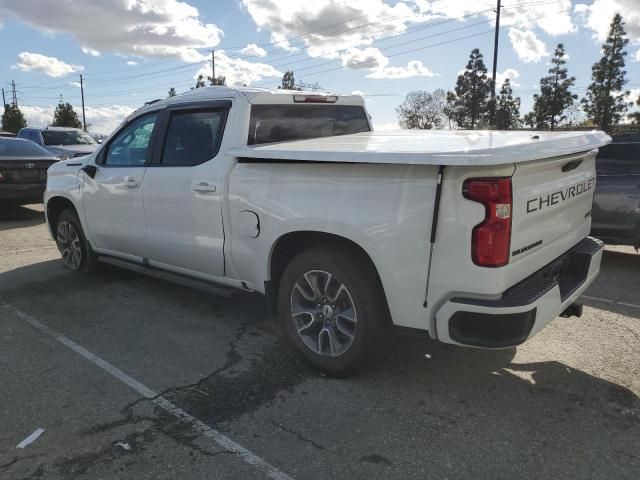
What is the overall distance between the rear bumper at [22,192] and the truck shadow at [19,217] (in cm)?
42

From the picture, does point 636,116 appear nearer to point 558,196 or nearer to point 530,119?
point 530,119

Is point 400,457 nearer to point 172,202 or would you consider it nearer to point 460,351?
point 460,351

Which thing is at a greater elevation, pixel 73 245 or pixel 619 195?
pixel 619 195

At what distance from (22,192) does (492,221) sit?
970 centimetres

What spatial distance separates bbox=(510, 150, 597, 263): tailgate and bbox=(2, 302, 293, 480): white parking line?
167 cm

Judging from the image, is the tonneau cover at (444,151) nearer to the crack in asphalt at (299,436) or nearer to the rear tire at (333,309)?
the rear tire at (333,309)

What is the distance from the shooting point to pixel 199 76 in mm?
64000

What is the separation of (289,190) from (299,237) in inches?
13.0

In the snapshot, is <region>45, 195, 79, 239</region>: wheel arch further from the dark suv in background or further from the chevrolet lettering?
the dark suv in background

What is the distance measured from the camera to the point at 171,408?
3152 mm

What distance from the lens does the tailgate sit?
2832 mm

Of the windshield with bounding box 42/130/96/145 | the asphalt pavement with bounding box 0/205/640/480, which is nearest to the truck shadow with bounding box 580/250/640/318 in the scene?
the asphalt pavement with bounding box 0/205/640/480

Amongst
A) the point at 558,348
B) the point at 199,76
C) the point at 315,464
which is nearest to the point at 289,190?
the point at 315,464

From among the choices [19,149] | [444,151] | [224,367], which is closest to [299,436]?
[224,367]
